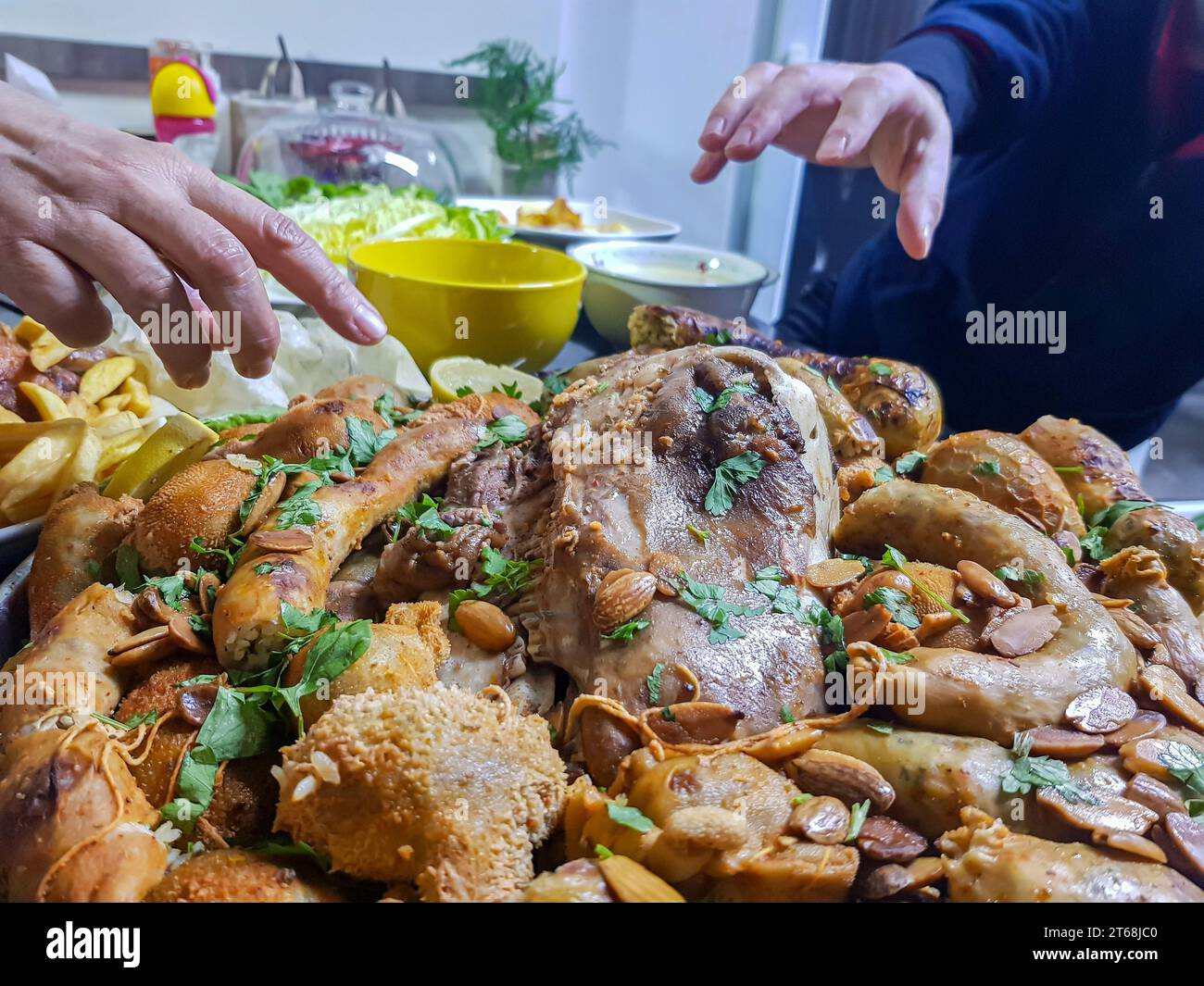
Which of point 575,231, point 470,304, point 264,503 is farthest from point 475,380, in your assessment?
point 575,231

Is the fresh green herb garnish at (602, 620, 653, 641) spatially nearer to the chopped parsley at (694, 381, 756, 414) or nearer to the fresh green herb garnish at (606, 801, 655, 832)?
the fresh green herb garnish at (606, 801, 655, 832)

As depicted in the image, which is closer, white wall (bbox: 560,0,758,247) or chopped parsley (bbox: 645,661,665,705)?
chopped parsley (bbox: 645,661,665,705)

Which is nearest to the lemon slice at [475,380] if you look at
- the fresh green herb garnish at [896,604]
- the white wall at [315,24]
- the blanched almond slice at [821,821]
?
the fresh green herb garnish at [896,604]

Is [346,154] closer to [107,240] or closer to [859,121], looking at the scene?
[859,121]

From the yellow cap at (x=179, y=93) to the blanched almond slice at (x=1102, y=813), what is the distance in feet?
21.0

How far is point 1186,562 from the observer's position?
5.48 feet

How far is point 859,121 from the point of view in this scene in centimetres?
221

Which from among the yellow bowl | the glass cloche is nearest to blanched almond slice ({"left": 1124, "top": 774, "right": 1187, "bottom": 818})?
the yellow bowl

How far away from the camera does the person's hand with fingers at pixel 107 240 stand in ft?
4.42

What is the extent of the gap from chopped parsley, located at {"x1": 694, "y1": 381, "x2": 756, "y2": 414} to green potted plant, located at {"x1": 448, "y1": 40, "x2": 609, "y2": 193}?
616 centimetres

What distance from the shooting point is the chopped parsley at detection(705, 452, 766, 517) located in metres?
1.48

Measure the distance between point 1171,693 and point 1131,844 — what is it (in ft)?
1.18
